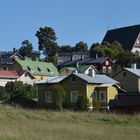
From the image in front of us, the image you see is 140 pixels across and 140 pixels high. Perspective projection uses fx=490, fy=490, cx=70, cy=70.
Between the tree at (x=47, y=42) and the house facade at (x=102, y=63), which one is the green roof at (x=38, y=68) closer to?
the house facade at (x=102, y=63)

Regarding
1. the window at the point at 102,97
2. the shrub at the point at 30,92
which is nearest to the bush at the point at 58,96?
the window at the point at 102,97

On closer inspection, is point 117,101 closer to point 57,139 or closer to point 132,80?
point 132,80

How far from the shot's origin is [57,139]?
19.1 m

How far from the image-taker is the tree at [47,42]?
363ft

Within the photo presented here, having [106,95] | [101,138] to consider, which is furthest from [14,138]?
[106,95]

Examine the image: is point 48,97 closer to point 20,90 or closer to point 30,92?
point 30,92

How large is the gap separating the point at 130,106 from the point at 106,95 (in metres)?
7.41

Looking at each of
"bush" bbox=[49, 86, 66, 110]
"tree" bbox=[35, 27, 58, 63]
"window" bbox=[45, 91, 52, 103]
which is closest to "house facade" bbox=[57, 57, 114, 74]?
"tree" bbox=[35, 27, 58, 63]

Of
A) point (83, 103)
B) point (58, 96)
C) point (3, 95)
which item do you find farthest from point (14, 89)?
point (83, 103)

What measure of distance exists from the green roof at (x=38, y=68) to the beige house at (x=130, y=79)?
26730 millimetres

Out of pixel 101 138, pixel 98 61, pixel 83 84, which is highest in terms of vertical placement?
pixel 98 61

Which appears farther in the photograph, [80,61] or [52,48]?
[52,48]

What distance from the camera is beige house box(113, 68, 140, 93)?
66.1 meters

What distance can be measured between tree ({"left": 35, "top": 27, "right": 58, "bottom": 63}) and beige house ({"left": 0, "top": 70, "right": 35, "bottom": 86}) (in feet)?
81.5
